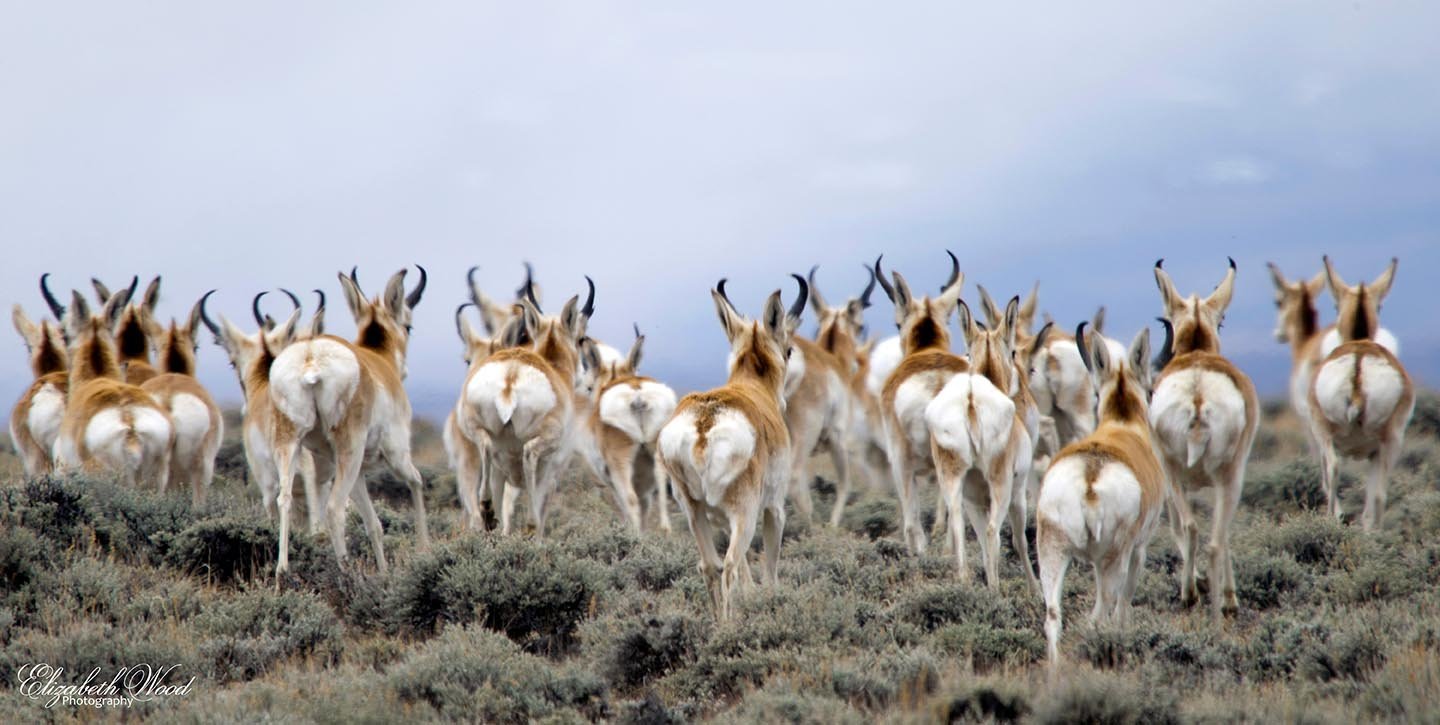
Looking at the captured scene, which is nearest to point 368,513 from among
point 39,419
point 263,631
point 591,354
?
point 263,631

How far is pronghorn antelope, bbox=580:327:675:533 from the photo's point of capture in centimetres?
1442

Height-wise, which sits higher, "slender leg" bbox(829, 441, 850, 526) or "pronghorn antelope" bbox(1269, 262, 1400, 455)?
"pronghorn antelope" bbox(1269, 262, 1400, 455)

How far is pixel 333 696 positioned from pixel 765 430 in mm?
3772

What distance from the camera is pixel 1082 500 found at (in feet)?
27.1

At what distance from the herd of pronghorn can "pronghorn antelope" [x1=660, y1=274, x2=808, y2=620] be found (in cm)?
2

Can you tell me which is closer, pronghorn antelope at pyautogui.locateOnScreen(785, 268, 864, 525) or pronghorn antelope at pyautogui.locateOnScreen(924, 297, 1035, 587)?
pronghorn antelope at pyautogui.locateOnScreen(924, 297, 1035, 587)

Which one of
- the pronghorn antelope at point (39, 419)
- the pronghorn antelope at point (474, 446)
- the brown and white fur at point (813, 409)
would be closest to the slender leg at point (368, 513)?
the pronghorn antelope at point (474, 446)

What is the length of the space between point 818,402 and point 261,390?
721cm

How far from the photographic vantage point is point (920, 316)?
1345cm

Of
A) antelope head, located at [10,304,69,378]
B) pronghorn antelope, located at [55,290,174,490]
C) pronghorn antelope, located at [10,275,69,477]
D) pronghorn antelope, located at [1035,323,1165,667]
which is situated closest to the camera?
pronghorn antelope, located at [1035,323,1165,667]

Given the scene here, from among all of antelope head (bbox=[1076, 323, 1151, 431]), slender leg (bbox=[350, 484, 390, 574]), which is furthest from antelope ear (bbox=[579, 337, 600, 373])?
antelope head (bbox=[1076, 323, 1151, 431])

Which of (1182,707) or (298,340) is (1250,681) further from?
(298,340)

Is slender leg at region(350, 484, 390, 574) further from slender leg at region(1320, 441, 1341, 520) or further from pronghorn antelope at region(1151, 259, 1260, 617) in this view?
slender leg at region(1320, 441, 1341, 520)

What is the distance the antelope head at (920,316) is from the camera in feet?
44.1
